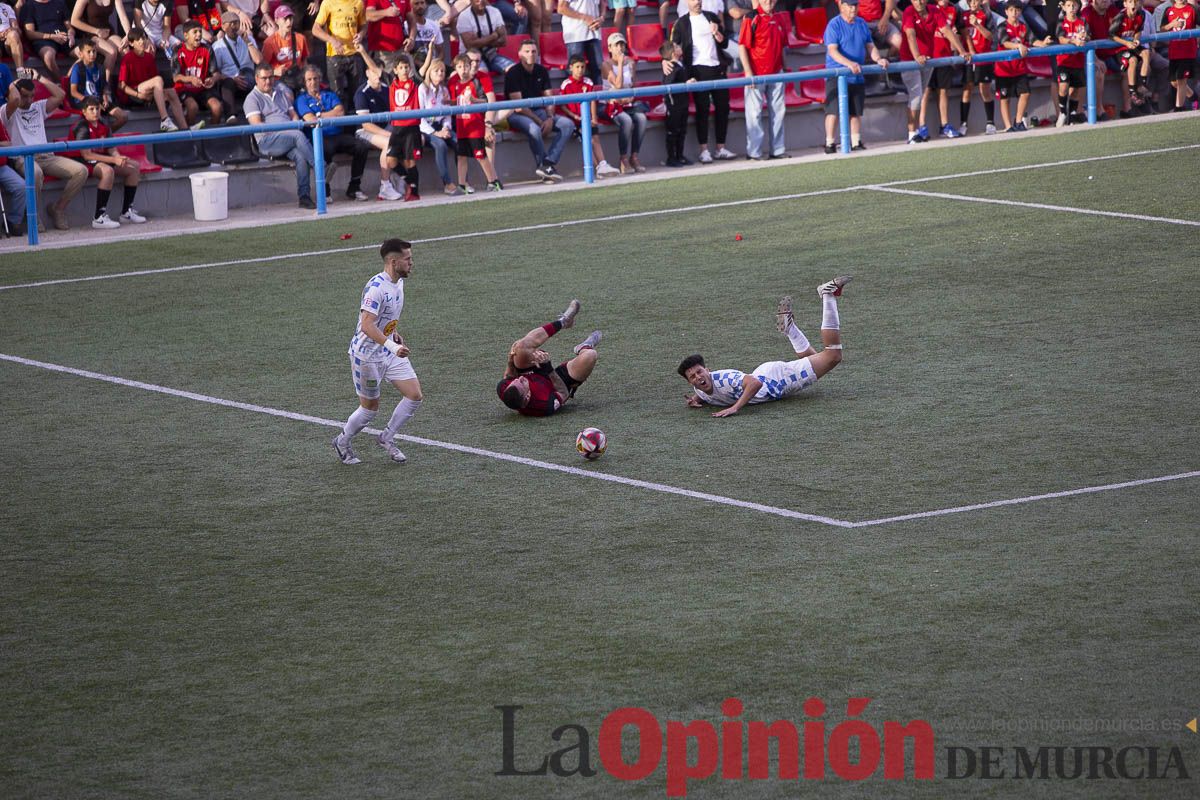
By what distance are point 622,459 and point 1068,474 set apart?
258cm

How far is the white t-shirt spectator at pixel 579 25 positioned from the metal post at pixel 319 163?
4.55 m

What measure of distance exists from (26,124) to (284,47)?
3.71m

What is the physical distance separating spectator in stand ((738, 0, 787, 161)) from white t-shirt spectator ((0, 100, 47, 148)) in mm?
9385

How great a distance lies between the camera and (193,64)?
2095 cm

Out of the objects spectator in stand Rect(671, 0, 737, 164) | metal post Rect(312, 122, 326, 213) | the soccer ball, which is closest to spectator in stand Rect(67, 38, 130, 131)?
metal post Rect(312, 122, 326, 213)

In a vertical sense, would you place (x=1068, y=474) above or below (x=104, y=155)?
below

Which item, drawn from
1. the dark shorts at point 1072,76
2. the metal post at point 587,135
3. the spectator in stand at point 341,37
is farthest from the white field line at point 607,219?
the spectator in stand at point 341,37

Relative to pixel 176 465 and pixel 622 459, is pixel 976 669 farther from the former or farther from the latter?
pixel 176 465

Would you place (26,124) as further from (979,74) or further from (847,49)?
(979,74)

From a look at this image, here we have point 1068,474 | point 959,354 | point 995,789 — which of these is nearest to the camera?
point 995,789

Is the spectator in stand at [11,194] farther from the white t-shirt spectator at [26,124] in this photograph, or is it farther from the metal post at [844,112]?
the metal post at [844,112]

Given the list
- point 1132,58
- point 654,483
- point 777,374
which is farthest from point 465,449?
point 1132,58

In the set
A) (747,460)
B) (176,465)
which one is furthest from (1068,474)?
(176,465)

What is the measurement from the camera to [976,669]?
6.48 m
